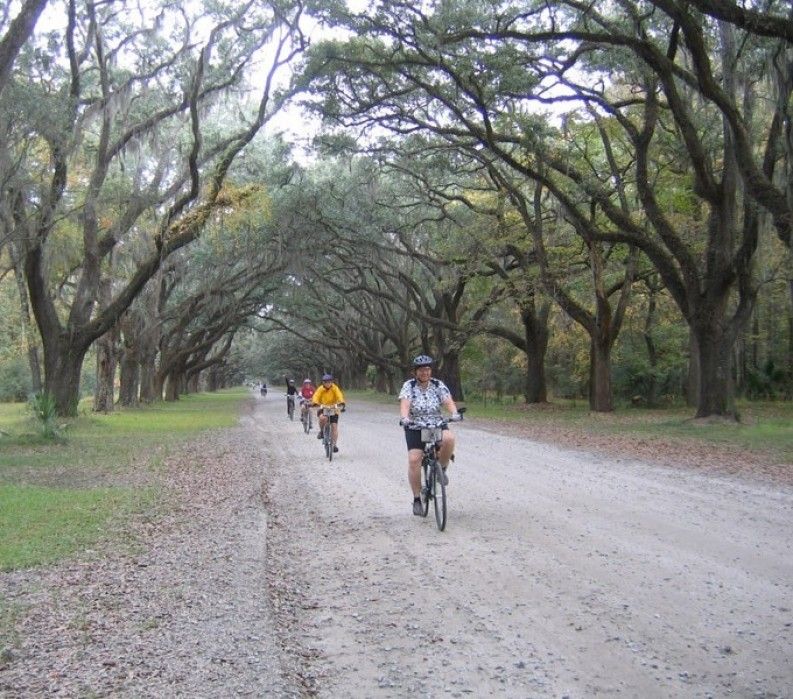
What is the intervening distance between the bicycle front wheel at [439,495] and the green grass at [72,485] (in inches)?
129

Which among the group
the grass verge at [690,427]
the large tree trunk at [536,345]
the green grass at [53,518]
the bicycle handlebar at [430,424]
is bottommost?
the green grass at [53,518]

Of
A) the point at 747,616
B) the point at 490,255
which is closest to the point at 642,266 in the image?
the point at 490,255

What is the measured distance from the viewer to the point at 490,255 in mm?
29750

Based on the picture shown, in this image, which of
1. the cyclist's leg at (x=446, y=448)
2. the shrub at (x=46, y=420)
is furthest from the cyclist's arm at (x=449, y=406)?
the shrub at (x=46, y=420)

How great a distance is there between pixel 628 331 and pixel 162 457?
89.4 feet

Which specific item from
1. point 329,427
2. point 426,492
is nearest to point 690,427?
point 329,427

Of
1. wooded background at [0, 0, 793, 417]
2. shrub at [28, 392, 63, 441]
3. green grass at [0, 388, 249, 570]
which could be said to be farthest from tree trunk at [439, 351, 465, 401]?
shrub at [28, 392, 63, 441]

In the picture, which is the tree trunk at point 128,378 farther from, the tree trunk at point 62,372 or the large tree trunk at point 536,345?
the large tree trunk at point 536,345

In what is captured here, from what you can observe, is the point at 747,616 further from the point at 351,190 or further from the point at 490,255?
the point at 351,190

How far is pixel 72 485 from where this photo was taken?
12.0 meters

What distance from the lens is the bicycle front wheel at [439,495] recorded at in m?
7.72

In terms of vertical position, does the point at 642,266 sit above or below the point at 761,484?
above

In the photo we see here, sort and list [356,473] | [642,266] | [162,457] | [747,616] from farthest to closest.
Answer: [642,266] → [162,457] → [356,473] → [747,616]

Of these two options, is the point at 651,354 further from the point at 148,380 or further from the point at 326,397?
the point at 326,397
